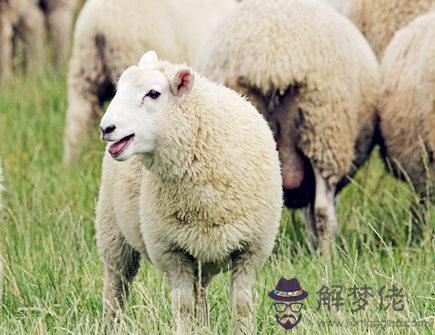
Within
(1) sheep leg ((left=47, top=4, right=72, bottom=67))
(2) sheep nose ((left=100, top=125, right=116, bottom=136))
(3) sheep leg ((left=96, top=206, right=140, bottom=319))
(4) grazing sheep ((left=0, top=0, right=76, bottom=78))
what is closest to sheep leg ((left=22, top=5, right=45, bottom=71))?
(4) grazing sheep ((left=0, top=0, right=76, bottom=78))

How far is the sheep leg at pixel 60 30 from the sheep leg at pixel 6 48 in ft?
1.66

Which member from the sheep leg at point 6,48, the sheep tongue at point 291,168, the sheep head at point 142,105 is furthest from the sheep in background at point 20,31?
the sheep head at point 142,105

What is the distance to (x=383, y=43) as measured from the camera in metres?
7.25

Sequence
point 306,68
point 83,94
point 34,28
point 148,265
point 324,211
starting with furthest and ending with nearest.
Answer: point 34,28, point 83,94, point 324,211, point 306,68, point 148,265

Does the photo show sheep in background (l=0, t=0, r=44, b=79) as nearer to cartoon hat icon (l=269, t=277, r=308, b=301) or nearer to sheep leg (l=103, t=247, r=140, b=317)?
sheep leg (l=103, t=247, r=140, b=317)

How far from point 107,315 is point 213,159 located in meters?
0.81

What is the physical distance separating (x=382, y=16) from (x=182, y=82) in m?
3.20

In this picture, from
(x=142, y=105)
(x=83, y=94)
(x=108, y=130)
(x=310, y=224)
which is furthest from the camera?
(x=83, y=94)

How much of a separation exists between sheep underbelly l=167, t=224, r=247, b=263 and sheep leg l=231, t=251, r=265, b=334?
68 millimetres

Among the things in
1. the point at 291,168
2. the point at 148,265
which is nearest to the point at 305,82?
the point at 291,168

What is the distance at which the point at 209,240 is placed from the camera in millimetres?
4285

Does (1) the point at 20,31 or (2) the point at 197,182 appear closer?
(2) the point at 197,182

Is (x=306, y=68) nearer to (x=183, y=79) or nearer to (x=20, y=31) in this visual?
(x=183, y=79)

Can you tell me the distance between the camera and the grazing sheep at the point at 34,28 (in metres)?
10.0
